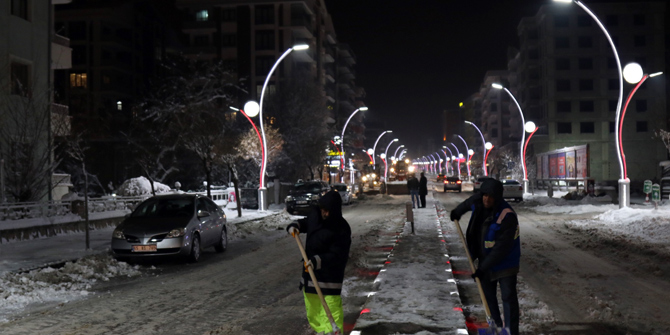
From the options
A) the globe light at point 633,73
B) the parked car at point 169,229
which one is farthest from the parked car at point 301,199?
the parked car at point 169,229

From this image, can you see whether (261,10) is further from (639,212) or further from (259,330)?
(259,330)

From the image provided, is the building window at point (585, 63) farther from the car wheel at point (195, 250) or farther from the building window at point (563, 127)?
the car wheel at point (195, 250)

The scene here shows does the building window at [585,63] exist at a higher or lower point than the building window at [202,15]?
lower

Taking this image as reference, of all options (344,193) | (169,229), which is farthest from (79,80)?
(169,229)

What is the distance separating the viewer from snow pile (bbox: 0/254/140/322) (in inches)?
366

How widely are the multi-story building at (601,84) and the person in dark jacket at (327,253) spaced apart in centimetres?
7942

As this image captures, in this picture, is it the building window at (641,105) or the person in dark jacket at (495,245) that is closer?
the person in dark jacket at (495,245)

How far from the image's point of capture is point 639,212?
23328 millimetres

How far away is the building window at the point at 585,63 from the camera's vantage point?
82.6 metres

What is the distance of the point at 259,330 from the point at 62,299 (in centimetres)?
389

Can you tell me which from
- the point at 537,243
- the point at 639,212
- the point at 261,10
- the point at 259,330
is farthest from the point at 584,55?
the point at 259,330

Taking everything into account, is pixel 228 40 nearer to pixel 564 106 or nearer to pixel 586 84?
pixel 564 106

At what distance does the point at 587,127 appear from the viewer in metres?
82.7

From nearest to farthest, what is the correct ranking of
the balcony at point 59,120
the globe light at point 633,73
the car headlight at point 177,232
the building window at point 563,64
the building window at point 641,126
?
1. the car headlight at point 177,232
2. the globe light at point 633,73
3. the balcony at point 59,120
4. the building window at point 641,126
5. the building window at point 563,64
